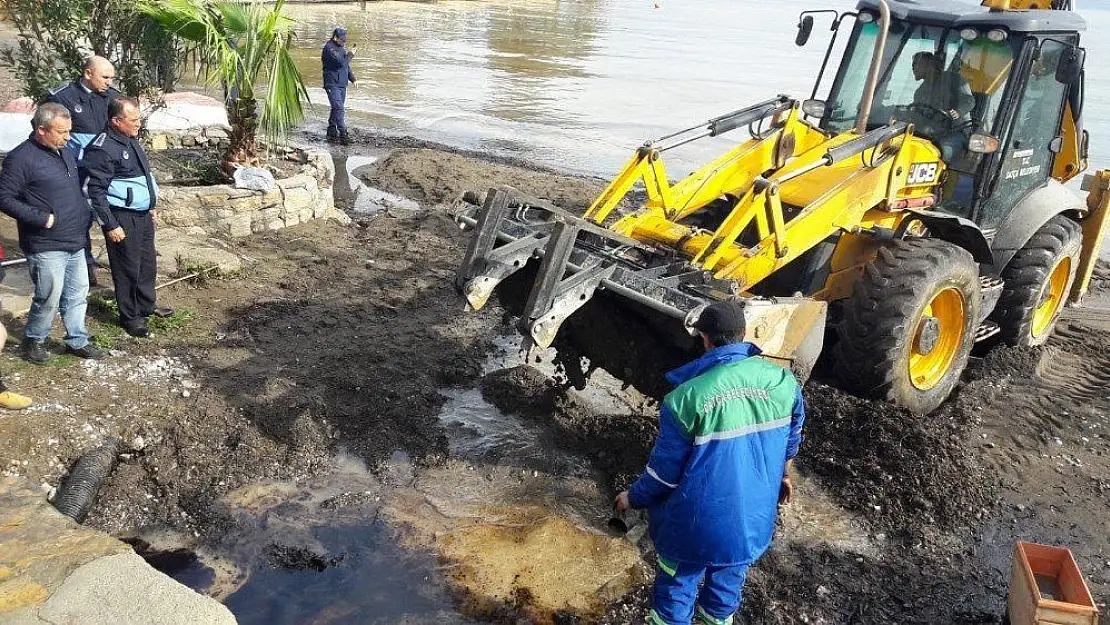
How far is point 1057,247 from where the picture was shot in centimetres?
694

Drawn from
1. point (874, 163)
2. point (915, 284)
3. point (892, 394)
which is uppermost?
point (874, 163)

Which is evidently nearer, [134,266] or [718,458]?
[718,458]

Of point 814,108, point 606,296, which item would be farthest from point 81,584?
point 814,108

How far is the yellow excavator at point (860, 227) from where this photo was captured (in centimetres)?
512

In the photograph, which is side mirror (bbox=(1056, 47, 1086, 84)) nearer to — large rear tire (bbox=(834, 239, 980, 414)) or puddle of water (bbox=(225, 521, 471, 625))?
large rear tire (bbox=(834, 239, 980, 414))

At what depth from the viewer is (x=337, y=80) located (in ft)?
44.2

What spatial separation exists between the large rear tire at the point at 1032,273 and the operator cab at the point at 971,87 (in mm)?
462

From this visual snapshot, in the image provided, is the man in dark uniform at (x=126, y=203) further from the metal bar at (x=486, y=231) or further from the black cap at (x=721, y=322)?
the black cap at (x=721, y=322)

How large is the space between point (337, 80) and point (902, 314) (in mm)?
10464

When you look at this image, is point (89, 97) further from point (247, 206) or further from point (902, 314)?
point (902, 314)

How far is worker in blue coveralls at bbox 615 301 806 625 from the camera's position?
10.6ft

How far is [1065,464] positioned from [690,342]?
2.94 metres

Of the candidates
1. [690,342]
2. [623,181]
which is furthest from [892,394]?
[623,181]

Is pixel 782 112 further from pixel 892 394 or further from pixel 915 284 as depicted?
pixel 892 394
